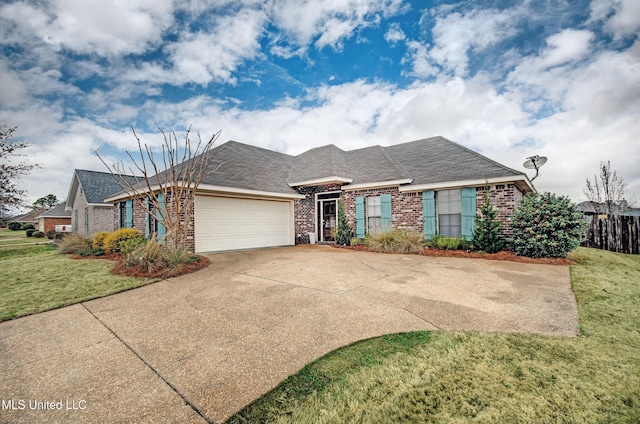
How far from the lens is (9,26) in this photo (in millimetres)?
7133

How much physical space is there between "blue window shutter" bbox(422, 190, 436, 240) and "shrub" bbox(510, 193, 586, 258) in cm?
262

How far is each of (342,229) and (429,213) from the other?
3.79 m

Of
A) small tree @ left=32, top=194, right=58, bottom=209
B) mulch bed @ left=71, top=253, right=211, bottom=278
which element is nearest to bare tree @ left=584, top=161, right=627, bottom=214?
mulch bed @ left=71, top=253, right=211, bottom=278

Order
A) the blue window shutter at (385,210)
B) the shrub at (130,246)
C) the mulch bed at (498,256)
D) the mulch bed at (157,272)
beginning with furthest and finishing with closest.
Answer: the blue window shutter at (385,210)
the shrub at (130,246)
the mulch bed at (498,256)
the mulch bed at (157,272)

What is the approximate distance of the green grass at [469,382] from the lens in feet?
5.97

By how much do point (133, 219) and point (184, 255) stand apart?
8609 mm

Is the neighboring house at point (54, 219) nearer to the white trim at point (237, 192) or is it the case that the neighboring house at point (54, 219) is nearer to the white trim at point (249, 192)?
the white trim at point (237, 192)

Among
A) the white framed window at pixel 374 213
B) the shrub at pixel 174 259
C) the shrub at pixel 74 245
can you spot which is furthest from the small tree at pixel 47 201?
the white framed window at pixel 374 213

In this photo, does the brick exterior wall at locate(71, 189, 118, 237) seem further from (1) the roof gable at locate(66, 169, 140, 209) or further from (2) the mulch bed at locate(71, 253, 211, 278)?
(2) the mulch bed at locate(71, 253, 211, 278)

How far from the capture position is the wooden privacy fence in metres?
10.5

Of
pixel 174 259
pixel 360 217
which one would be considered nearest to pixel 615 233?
pixel 360 217

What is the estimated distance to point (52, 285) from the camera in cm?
539

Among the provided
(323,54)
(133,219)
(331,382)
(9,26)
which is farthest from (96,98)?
(331,382)

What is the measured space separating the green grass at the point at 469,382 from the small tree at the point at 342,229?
8687 mm
